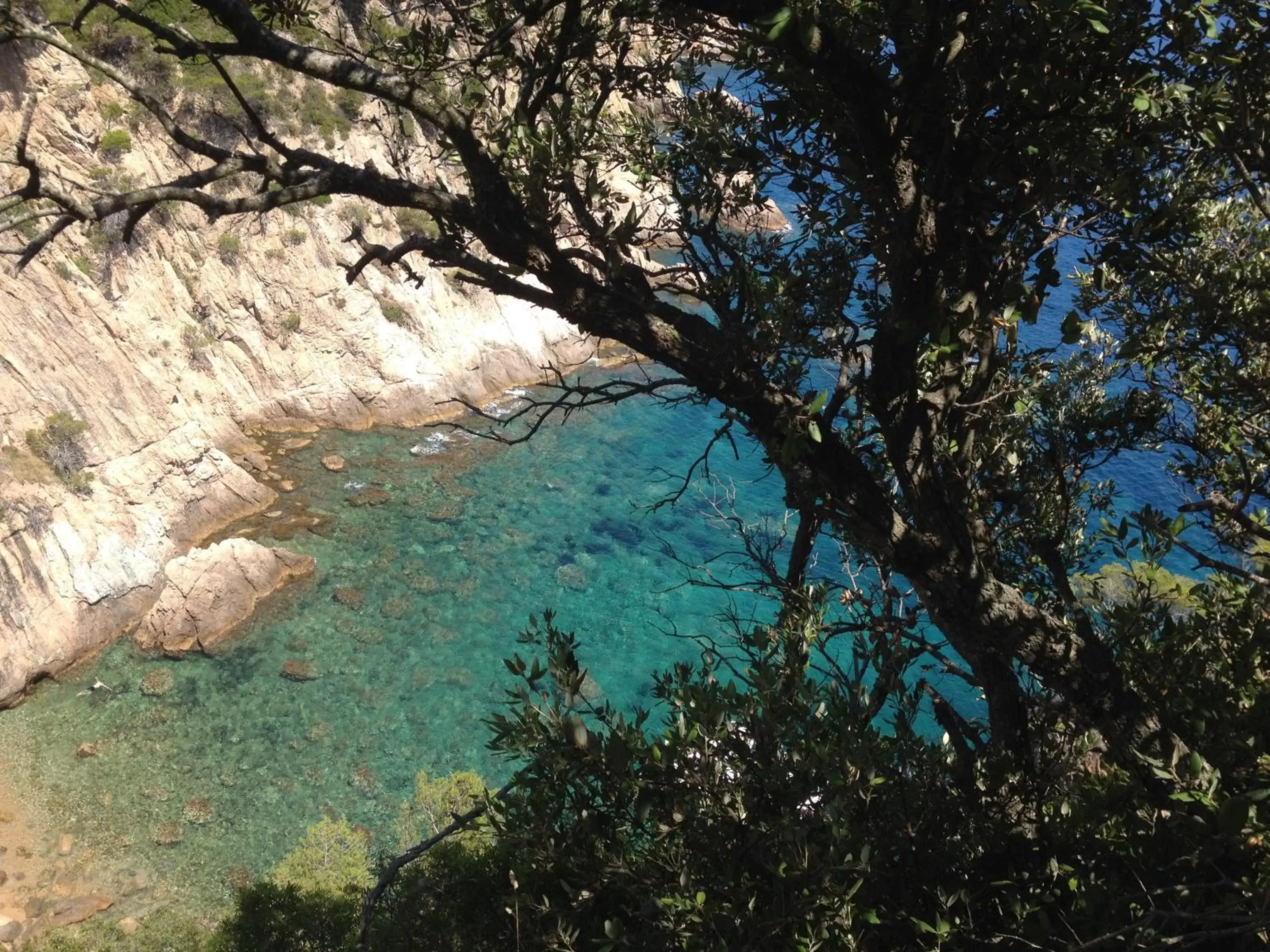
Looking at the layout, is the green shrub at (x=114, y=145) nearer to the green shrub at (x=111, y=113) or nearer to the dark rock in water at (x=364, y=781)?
the green shrub at (x=111, y=113)

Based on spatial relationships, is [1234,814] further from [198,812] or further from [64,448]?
[64,448]

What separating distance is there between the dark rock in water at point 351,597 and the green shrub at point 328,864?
5772 mm

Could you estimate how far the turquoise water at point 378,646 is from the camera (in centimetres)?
1412

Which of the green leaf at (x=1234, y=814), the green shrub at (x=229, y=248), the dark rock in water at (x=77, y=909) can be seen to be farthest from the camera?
the green shrub at (x=229, y=248)

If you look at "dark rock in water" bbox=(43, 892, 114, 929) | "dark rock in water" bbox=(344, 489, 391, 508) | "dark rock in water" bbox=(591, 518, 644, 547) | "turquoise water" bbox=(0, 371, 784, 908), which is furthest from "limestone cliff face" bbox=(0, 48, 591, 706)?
"dark rock in water" bbox=(591, 518, 644, 547)

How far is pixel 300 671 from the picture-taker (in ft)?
55.6

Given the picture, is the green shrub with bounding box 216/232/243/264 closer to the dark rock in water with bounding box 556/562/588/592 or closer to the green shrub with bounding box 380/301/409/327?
the green shrub with bounding box 380/301/409/327

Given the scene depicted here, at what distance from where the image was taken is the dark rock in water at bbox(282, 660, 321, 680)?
55.4 ft

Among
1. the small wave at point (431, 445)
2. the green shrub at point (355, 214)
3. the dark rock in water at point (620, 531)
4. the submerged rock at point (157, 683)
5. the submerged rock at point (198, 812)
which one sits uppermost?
the green shrub at point (355, 214)

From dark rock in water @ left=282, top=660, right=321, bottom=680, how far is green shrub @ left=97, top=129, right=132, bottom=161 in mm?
14432

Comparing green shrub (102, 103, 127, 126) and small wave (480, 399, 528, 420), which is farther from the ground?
green shrub (102, 103, 127, 126)

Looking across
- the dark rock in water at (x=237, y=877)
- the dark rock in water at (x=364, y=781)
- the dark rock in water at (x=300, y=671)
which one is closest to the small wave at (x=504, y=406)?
the dark rock in water at (x=300, y=671)

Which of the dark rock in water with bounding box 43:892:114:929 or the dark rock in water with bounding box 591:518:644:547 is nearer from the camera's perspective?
the dark rock in water with bounding box 43:892:114:929

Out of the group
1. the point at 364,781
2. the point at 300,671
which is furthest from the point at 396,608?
the point at 364,781
